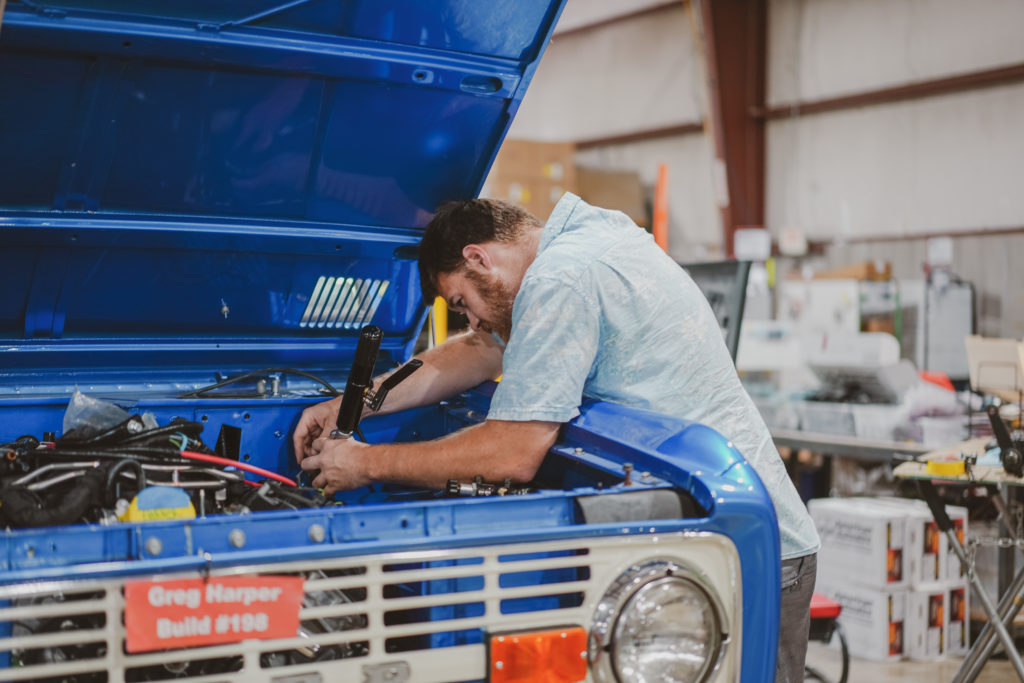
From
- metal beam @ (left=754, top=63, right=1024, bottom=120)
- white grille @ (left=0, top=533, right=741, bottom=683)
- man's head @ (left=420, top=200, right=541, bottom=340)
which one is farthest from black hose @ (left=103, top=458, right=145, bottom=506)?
metal beam @ (left=754, top=63, right=1024, bottom=120)

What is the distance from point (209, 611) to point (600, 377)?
84 cm

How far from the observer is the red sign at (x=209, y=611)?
997 millimetres

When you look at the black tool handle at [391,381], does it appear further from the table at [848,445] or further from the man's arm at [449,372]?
the table at [848,445]

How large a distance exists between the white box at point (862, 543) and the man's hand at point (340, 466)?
2706 mm

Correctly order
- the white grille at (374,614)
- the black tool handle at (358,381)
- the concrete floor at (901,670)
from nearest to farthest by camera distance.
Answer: the white grille at (374,614) < the black tool handle at (358,381) < the concrete floor at (901,670)

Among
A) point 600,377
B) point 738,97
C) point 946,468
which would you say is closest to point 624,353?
point 600,377

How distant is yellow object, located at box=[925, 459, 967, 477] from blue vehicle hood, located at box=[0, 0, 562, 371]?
168cm

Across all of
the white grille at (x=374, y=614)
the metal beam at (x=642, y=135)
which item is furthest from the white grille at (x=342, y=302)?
the metal beam at (x=642, y=135)

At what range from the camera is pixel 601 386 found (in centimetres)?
166

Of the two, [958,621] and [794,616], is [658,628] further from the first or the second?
[958,621]

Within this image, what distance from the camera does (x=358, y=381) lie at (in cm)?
181

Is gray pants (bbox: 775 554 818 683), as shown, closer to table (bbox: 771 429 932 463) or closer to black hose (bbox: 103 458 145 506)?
black hose (bbox: 103 458 145 506)

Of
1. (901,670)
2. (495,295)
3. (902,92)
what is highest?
(902,92)

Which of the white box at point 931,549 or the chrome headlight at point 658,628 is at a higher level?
the chrome headlight at point 658,628
